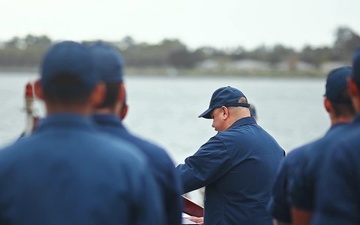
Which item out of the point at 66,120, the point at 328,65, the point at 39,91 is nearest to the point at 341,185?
the point at 66,120

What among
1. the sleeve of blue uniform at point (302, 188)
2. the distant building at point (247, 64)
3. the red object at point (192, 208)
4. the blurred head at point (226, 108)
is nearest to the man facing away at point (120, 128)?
the sleeve of blue uniform at point (302, 188)

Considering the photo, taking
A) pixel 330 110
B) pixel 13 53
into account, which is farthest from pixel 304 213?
pixel 13 53

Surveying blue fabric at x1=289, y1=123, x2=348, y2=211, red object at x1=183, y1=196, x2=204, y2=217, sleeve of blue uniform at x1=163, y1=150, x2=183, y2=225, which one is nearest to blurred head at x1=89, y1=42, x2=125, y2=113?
sleeve of blue uniform at x1=163, y1=150, x2=183, y2=225

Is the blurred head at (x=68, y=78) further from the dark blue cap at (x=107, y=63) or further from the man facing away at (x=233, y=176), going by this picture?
the man facing away at (x=233, y=176)

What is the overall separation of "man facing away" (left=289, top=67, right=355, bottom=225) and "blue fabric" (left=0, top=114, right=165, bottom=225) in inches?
38.5

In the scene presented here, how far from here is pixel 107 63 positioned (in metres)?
4.27

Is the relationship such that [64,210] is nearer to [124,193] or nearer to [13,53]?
[124,193]

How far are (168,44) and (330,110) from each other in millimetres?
121156

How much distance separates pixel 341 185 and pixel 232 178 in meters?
2.63

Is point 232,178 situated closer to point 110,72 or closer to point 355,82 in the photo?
point 355,82

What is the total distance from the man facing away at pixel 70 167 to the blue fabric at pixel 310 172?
Result: 3.17 ft

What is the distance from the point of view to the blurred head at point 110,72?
4215 mm

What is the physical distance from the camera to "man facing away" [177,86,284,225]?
675cm

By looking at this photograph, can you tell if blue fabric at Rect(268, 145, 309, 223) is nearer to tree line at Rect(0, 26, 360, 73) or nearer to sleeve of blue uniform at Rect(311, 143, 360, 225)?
sleeve of blue uniform at Rect(311, 143, 360, 225)
